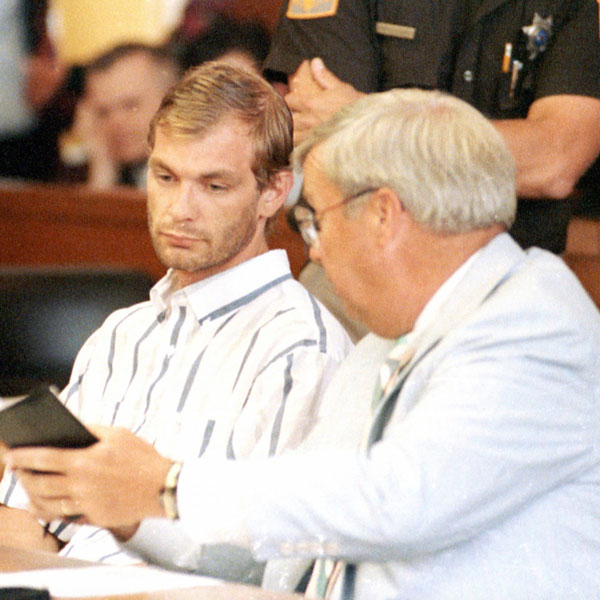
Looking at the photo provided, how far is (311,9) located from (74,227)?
291 centimetres

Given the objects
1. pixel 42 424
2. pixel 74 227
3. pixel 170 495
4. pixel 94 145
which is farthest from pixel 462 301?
pixel 94 145

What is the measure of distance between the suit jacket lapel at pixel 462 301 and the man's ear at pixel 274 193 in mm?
747

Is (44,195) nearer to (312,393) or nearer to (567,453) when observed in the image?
(312,393)

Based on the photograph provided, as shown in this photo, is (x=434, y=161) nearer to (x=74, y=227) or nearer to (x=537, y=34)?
(x=537, y=34)

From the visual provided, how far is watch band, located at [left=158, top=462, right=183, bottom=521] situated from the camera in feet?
4.30

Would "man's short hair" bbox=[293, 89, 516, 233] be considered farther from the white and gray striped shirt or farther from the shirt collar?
the shirt collar

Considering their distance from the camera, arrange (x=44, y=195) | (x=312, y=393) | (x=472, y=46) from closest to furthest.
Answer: (x=312, y=393) → (x=472, y=46) → (x=44, y=195)

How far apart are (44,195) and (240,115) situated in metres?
3.19

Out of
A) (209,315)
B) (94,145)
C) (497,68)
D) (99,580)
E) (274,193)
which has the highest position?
(497,68)

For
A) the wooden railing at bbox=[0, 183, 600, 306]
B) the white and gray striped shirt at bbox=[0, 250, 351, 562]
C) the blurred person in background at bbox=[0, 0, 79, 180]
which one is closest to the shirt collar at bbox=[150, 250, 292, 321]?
the white and gray striped shirt at bbox=[0, 250, 351, 562]

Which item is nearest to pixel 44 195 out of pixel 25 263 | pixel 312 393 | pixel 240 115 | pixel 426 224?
pixel 25 263

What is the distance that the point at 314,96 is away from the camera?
84.4 inches

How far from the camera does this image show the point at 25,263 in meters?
5.06

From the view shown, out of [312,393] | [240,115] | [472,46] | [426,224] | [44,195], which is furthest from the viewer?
[44,195]
